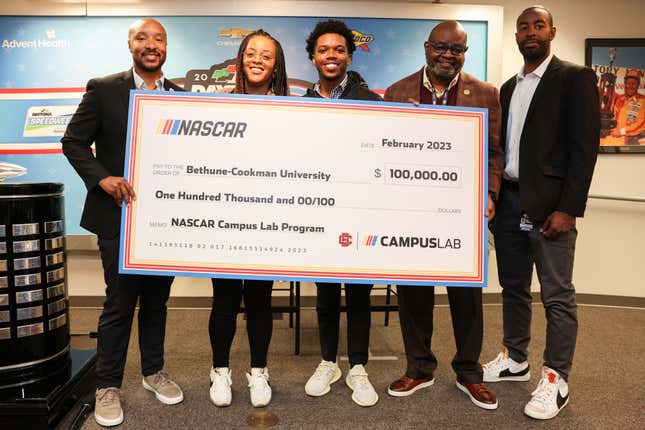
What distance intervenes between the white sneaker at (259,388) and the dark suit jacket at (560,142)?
1457mm

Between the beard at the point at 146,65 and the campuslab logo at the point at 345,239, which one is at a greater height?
the beard at the point at 146,65

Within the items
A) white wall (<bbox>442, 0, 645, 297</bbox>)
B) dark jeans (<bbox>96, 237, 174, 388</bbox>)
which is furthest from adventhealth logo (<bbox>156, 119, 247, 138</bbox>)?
white wall (<bbox>442, 0, 645, 297</bbox>)

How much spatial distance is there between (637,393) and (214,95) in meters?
2.51

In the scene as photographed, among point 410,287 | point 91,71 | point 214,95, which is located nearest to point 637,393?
point 410,287

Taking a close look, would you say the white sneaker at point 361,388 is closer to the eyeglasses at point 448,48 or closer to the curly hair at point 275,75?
the curly hair at point 275,75

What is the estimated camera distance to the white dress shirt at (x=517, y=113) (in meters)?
2.18

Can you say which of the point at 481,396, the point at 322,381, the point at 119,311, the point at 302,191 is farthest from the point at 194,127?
the point at 481,396

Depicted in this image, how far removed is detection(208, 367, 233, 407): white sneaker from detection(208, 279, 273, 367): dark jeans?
7 centimetres

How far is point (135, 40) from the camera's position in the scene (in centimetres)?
191

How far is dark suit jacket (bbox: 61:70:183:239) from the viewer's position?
1.91 m

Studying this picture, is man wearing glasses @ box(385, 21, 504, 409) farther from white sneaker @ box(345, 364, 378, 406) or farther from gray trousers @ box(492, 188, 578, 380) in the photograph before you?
gray trousers @ box(492, 188, 578, 380)

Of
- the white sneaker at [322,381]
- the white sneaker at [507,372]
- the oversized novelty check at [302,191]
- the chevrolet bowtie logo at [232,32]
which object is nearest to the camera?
the oversized novelty check at [302,191]

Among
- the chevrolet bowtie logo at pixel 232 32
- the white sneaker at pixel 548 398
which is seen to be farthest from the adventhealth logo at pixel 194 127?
the chevrolet bowtie logo at pixel 232 32

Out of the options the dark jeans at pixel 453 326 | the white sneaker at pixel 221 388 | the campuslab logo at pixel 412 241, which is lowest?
the white sneaker at pixel 221 388
